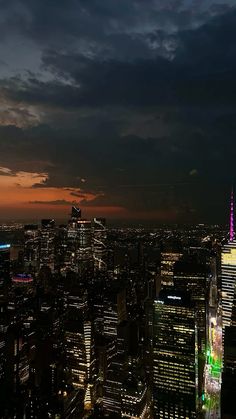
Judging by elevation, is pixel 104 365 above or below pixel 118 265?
below

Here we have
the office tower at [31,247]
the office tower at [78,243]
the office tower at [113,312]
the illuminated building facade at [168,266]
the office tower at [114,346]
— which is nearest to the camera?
the office tower at [114,346]

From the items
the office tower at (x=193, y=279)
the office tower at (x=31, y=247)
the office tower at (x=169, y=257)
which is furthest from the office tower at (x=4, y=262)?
the office tower at (x=193, y=279)

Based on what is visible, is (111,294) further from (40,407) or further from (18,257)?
(18,257)

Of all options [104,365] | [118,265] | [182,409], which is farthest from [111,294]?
[118,265]

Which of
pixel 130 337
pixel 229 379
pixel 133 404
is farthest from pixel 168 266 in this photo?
pixel 229 379

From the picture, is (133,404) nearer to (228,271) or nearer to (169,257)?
(228,271)

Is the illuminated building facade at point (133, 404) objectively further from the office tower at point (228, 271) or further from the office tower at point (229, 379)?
the office tower at point (228, 271)

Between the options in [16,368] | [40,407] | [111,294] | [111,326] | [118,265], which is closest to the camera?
[40,407]
